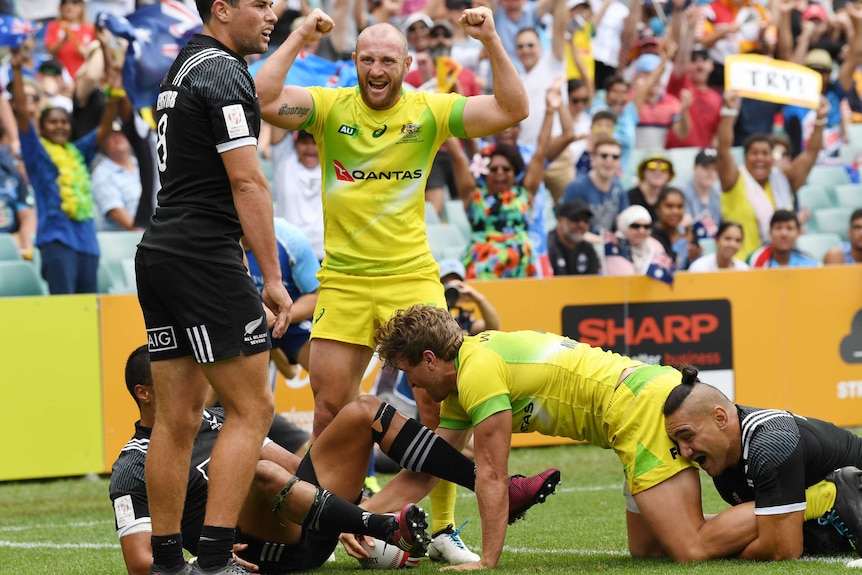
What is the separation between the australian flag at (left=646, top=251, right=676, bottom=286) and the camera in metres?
10.3

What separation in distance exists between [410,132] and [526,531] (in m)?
2.18

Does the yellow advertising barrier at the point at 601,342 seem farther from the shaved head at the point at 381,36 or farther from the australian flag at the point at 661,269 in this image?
the shaved head at the point at 381,36

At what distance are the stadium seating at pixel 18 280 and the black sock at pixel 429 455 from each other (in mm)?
5709

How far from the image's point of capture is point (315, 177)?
10.7 meters

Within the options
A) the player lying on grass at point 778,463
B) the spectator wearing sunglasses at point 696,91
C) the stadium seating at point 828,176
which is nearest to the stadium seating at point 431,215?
the spectator wearing sunglasses at point 696,91

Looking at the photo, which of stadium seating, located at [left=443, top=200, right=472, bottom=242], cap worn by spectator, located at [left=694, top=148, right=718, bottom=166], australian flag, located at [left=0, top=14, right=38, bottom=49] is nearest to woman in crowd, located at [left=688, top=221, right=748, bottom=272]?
cap worn by spectator, located at [left=694, top=148, right=718, bottom=166]

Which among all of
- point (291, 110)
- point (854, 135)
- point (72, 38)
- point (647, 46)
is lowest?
point (854, 135)

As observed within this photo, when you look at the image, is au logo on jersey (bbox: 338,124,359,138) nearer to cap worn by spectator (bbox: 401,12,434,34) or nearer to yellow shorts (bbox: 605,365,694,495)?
yellow shorts (bbox: 605,365,694,495)

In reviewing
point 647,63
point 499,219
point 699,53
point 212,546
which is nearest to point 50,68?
point 499,219

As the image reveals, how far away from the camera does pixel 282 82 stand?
6020mm

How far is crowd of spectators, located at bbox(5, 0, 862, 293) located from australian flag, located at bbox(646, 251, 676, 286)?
1.19ft

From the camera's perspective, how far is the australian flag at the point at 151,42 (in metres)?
11.4

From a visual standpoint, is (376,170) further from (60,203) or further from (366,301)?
(60,203)

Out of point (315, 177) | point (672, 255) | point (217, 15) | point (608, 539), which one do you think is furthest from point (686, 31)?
point (217, 15)
